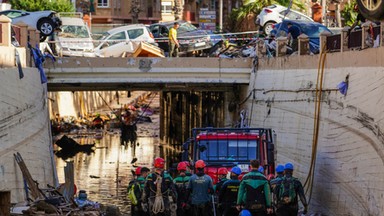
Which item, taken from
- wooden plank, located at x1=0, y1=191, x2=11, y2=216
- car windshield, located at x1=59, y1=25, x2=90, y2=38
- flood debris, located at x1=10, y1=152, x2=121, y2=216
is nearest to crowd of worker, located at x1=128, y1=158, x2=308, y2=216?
flood debris, located at x1=10, y1=152, x2=121, y2=216

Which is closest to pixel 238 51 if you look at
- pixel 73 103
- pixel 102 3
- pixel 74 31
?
pixel 74 31

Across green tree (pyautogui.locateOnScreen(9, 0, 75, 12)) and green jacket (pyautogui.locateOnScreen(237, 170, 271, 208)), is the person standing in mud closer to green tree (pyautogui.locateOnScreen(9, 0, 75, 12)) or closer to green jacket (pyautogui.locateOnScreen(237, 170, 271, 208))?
green tree (pyautogui.locateOnScreen(9, 0, 75, 12))

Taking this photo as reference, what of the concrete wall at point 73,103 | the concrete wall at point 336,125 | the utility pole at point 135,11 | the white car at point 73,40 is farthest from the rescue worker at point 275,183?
the utility pole at point 135,11

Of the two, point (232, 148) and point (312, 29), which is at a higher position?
point (312, 29)

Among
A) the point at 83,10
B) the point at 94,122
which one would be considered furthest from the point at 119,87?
the point at 83,10

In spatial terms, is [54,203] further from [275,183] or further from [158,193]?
[275,183]

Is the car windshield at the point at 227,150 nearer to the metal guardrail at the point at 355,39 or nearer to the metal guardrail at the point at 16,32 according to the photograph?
the metal guardrail at the point at 355,39

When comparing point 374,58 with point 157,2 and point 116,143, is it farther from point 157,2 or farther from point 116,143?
point 157,2

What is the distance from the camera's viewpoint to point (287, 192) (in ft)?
76.2

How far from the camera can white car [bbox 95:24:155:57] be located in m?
47.2

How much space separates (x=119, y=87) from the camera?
1756 inches

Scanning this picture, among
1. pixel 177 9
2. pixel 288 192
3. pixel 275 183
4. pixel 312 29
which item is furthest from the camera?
pixel 177 9

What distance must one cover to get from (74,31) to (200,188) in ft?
80.9

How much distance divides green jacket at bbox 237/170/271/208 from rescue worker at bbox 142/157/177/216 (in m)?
2.24
